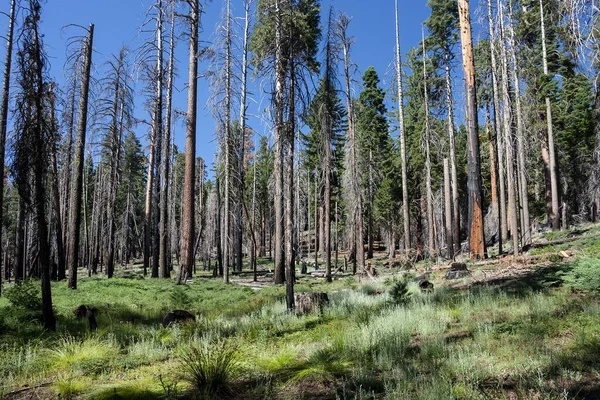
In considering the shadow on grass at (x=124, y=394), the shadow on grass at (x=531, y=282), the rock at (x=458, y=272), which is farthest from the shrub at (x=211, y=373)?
the rock at (x=458, y=272)

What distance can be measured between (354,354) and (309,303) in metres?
4.22

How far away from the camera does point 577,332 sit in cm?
500

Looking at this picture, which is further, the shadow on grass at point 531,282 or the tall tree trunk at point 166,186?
the tall tree trunk at point 166,186

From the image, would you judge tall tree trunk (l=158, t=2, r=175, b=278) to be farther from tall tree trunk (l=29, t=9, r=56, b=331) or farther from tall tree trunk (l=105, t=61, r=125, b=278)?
tall tree trunk (l=29, t=9, r=56, b=331)

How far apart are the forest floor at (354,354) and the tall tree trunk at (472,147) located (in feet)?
17.3

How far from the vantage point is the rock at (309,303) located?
9.06 metres

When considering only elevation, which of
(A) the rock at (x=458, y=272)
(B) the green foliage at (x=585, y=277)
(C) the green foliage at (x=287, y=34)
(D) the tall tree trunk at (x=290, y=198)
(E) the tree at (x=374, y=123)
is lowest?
(A) the rock at (x=458, y=272)

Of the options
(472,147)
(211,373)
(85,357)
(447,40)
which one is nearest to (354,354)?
(211,373)

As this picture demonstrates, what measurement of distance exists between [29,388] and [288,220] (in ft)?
18.6

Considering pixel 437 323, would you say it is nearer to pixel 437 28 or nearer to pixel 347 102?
pixel 347 102

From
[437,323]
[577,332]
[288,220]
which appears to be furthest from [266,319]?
[577,332]

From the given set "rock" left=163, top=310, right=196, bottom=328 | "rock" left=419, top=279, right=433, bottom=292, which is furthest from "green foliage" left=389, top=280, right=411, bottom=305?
"rock" left=163, top=310, right=196, bottom=328

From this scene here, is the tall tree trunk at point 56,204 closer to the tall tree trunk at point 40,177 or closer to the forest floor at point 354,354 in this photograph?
the tall tree trunk at point 40,177

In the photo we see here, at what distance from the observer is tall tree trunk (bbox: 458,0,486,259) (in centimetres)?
1385
